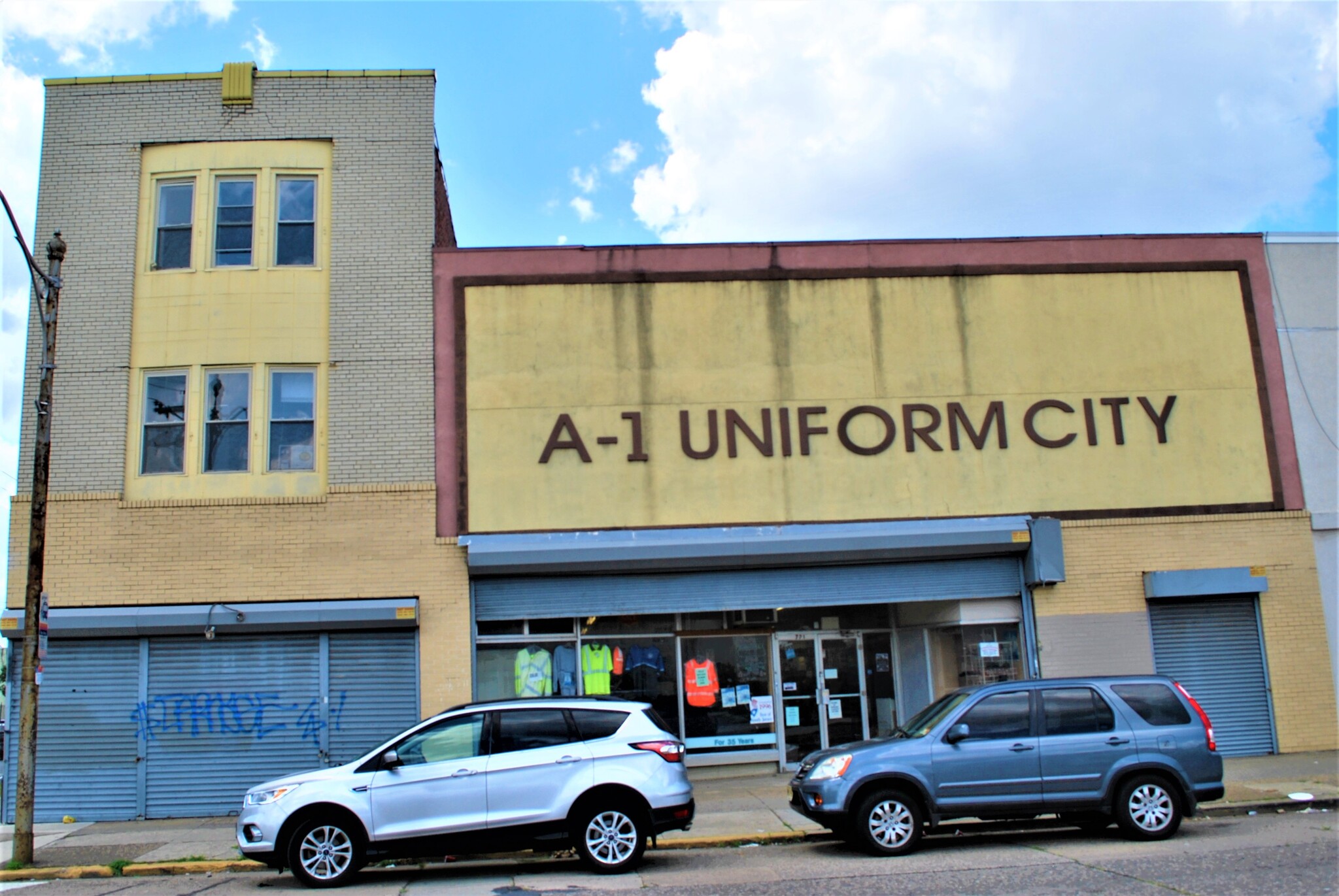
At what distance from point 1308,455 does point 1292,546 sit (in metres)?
1.46

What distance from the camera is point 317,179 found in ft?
Answer: 53.9

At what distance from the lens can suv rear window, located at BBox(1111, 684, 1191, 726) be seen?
10914 millimetres

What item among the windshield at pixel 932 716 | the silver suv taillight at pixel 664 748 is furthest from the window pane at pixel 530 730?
the windshield at pixel 932 716

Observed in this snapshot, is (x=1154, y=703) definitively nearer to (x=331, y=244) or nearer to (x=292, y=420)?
(x=292, y=420)

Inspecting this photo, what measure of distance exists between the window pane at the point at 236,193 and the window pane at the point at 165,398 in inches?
107

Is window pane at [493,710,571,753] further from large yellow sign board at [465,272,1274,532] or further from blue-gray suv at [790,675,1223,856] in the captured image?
large yellow sign board at [465,272,1274,532]

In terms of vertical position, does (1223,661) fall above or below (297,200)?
below

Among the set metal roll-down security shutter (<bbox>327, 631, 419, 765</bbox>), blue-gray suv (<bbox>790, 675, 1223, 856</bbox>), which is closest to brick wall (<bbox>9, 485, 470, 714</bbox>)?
metal roll-down security shutter (<bbox>327, 631, 419, 765</bbox>)

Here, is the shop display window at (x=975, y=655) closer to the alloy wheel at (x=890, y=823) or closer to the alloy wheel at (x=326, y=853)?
the alloy wheel at (x=890, y=823)

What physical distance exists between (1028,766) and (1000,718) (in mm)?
515

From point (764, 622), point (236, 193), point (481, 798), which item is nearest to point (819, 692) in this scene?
point (764, 622)

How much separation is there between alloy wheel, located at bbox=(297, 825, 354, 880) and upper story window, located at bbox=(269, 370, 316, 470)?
673 cm

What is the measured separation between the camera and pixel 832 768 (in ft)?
34.7

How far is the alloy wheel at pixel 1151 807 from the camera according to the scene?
1066cm
